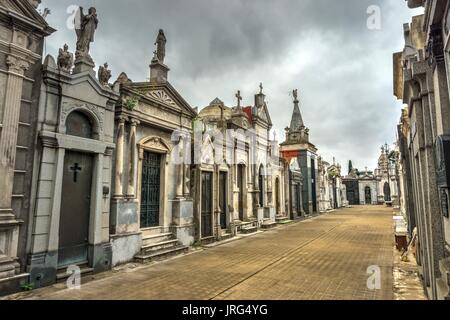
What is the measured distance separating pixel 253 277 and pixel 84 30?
7.48m

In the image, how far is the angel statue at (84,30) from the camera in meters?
7.48

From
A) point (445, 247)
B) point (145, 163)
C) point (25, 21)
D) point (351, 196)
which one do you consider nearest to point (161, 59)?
point (145, 163)

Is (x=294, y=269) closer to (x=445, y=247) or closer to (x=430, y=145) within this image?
(x=445, y=247)

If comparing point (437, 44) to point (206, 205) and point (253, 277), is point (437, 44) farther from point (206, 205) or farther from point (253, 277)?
point (206, 205)

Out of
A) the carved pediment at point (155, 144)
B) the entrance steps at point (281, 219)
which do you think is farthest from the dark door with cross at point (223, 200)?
the entrance steps at point (281, 219)

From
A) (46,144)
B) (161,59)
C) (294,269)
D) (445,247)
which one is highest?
(161,59)

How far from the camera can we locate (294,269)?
744 cm

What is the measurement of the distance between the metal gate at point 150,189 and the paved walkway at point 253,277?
67.1 inches

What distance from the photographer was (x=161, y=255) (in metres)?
8.82

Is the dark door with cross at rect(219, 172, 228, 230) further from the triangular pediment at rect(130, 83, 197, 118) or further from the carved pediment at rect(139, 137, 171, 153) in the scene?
the carved pediment at rect(139, 137, 171, 153)

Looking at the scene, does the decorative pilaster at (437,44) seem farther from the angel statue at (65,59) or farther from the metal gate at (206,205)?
the metal gate at (206,205)

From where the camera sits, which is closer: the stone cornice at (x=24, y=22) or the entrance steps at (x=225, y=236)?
the stone cornice at (x=24, y=22)

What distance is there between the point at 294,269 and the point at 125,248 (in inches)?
180

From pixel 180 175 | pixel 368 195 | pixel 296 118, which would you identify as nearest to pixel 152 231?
pixel 180 175
